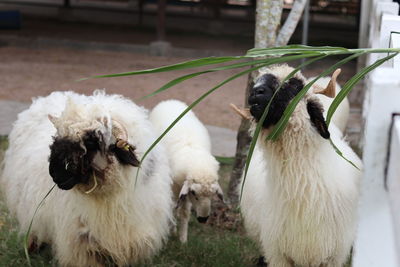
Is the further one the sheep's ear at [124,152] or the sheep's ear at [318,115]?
the sheep's ear at [124,152]

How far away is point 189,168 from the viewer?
600 cm

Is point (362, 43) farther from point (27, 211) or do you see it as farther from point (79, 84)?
point (27, 211)

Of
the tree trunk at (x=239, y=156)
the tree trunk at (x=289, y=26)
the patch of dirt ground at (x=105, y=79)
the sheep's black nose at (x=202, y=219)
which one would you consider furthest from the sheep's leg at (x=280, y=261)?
the patch of dirt ground at (x=105, y=79)

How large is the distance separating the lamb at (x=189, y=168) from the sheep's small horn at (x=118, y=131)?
53.8 inches

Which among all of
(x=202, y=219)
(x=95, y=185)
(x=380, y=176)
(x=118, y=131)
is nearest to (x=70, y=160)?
(x=95, y=185)

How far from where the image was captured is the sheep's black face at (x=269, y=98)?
12.8ft

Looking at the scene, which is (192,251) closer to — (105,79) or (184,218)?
(184,218)

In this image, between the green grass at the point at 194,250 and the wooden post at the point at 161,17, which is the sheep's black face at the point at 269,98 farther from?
the wooden post at the point at 161,17

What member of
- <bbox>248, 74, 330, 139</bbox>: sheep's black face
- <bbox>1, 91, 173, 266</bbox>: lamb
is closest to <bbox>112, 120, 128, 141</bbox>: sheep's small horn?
<bbox>1, 91, 173, 266</bbox>: lamb

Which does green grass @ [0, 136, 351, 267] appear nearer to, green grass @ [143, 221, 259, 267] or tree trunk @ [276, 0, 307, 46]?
green grass @ [143, 221, 259, 267]

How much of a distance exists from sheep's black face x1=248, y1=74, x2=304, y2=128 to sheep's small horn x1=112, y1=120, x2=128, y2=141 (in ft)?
3.19

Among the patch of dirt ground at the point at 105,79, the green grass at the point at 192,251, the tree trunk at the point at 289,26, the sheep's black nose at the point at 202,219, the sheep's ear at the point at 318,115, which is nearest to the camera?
the sheep's ear at the point at 318,115

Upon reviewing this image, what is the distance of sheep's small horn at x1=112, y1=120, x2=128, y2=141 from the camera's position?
4463mm

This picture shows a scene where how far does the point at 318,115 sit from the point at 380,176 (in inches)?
96.5
